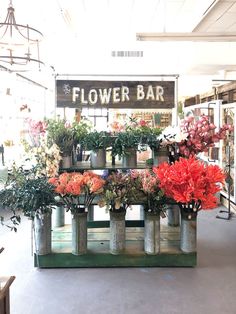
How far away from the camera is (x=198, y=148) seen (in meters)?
3.76

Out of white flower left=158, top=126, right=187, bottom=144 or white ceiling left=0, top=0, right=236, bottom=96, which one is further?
white ceiling left=0, top=0, right=236, bottom=96

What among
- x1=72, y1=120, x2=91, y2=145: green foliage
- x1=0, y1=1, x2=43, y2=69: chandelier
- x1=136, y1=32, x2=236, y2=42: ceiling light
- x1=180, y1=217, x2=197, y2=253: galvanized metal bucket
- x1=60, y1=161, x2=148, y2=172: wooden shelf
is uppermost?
x1=136, y1=32, x2=236, y2=42: ceiling light

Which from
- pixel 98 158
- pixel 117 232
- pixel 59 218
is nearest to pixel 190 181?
pixel 117 232

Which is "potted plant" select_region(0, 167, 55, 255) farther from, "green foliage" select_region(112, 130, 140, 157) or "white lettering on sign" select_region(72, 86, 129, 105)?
"white lettering on sign" select_region(72, 86, 129, 105)

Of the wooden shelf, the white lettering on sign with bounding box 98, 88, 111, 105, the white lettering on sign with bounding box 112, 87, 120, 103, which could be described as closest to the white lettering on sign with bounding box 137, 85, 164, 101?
the white lettering on sign with bounding box 112, 87, 120, 103

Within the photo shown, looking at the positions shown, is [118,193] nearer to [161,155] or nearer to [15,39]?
[161,155]

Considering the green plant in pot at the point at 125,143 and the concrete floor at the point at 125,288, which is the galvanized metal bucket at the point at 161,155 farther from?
the concrete floor at the point at 125,288

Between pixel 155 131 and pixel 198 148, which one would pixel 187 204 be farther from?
pixel 155 131

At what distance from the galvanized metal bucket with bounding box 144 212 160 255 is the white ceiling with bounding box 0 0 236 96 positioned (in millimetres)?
2520

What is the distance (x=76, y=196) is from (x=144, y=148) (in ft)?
3.25

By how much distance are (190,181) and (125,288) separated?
1.19 meters

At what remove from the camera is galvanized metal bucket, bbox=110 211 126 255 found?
3658 mm

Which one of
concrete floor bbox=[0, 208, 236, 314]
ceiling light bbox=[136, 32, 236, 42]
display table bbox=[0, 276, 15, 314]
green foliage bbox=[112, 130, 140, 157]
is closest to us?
display table bbox=[0, 276, 15, 314]

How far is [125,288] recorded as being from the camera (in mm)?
3215
